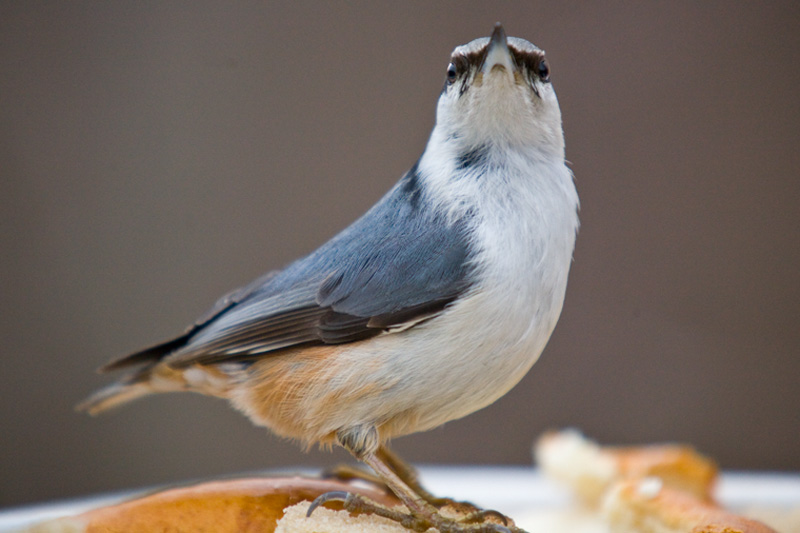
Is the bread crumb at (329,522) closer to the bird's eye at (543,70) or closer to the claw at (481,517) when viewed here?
the claw at (481,517)

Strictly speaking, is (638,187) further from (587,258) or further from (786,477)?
(786,477)

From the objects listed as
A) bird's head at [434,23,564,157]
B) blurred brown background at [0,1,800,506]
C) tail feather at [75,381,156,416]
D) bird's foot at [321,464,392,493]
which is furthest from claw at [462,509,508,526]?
blurred brown background at [0,1,800,506]

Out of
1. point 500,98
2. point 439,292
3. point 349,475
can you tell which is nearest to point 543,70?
point 500,98

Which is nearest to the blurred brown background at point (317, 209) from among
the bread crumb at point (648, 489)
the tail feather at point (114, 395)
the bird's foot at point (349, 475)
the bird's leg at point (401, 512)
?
the tail feather at point (114, 395)

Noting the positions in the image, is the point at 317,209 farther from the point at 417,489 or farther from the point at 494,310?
the point at 494,310

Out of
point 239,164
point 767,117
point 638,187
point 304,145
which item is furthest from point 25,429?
point 767,117
